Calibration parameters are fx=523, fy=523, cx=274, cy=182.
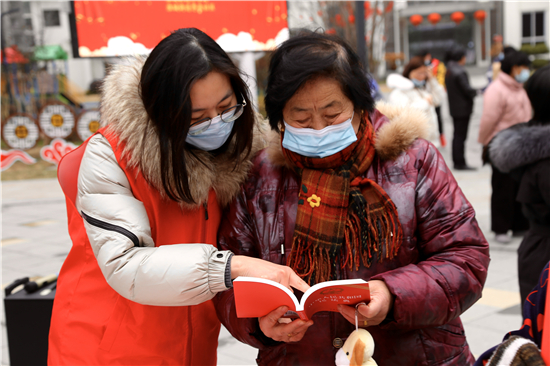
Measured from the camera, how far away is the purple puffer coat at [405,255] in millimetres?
1570

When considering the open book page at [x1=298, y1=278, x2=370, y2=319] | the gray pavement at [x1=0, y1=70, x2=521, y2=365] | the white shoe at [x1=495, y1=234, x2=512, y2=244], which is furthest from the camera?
the white shoe at [x1=495, y1=234, x2=512, y2=244]

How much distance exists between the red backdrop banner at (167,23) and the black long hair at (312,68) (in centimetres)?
272

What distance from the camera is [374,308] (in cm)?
147

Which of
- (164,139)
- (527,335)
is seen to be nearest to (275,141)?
(164,139)

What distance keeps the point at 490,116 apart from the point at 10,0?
50.7 ft

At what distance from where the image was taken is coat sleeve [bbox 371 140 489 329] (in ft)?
5.07

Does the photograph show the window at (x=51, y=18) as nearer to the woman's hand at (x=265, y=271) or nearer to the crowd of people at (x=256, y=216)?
the crowd of people at (x=256, y=216)

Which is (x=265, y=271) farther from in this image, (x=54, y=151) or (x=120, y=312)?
(x=54, y=151)

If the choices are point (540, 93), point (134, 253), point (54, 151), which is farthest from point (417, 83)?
point (134, 253)

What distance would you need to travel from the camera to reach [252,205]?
1.80 meters

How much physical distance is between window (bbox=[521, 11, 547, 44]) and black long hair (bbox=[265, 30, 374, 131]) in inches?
1224

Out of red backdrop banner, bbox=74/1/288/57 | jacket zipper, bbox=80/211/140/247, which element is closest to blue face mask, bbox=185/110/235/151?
jacket zipper, bbox=80/211/140/247

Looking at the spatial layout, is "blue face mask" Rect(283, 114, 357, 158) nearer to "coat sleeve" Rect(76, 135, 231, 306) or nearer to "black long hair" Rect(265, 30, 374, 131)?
"black long hair" Rect(265, 30, 374, 131)

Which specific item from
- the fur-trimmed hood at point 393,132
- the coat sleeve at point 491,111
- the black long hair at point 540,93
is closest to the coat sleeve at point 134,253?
the fur-trimmed hood at point 393,132
